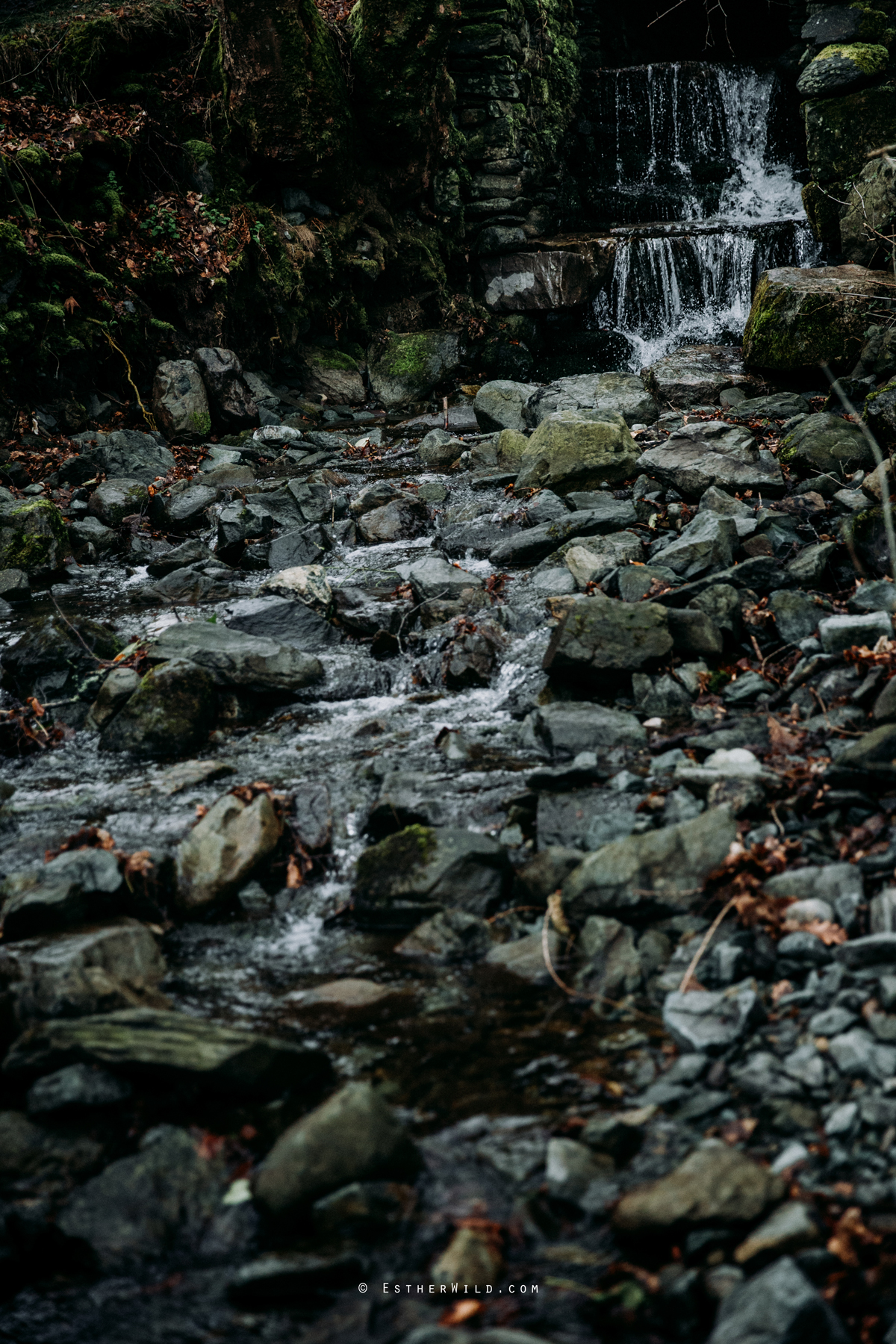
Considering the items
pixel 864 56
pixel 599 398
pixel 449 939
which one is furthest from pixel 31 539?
pixel 864 56

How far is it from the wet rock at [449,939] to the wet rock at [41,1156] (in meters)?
1.10

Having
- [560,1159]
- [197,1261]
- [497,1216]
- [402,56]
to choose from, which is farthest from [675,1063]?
[402,56]

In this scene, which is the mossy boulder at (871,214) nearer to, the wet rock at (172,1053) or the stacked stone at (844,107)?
the stacked stone at (844,107)

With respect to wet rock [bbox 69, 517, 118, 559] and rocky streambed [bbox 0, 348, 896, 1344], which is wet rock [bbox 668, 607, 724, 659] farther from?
wet rock [bbox 69, 517, 118, 559]

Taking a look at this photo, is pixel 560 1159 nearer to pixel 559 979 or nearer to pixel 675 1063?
pixel 675 1063

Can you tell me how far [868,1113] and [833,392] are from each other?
6784 millimetres

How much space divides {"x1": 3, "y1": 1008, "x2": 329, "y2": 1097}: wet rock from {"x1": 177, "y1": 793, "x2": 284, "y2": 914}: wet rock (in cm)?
81

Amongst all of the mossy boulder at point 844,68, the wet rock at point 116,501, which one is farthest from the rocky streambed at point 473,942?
the mossy boulder at point 844,68

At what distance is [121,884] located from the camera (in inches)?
124

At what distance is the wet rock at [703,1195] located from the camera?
1.83 m

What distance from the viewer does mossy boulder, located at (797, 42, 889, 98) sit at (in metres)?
9.86

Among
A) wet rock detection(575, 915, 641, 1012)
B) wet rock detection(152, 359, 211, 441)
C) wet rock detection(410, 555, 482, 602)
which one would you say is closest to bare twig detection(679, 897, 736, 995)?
wet rock detection(575, 915, 641, 1012)

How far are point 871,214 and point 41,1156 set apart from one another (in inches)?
412

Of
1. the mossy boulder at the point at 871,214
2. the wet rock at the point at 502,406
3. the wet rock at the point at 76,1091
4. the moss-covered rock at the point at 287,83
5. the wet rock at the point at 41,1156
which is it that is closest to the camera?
the wet rock at the point at 41,1156
